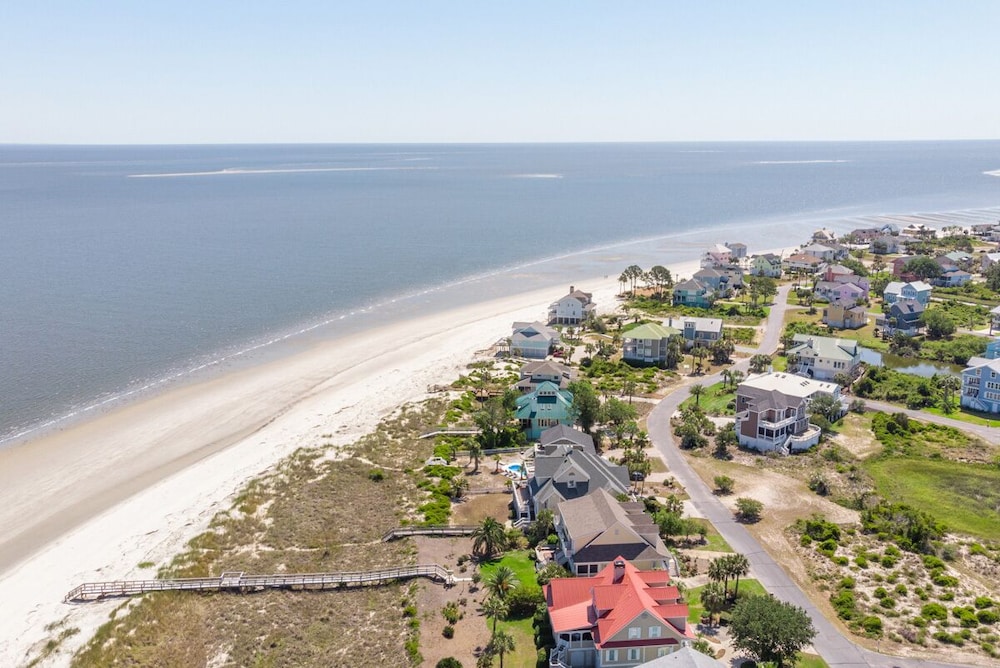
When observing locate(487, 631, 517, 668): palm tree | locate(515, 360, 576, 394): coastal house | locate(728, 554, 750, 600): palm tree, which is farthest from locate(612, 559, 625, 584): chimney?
locate(515, 360, 576, 394): coastal house

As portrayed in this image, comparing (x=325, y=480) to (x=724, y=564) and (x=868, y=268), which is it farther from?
(x=868, y=268)

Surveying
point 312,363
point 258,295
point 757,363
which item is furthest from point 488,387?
point 258,295

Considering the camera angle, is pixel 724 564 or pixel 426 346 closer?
pixel 724 564

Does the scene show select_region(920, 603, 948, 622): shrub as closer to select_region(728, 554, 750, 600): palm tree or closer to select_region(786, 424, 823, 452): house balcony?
select_region(728, 554, 750, 600): palm tree

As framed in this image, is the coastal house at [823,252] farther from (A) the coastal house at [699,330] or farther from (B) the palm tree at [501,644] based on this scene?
(B) the palm tree at [501,644]

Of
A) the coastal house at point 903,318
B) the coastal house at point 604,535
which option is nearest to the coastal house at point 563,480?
the coastal house at point 604,535

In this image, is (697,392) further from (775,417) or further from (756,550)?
(756,550)

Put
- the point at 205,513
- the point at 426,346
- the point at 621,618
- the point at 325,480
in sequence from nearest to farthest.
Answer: the point at 621,618
the point at 205,513
the point at 325,480
the point at 426,346
